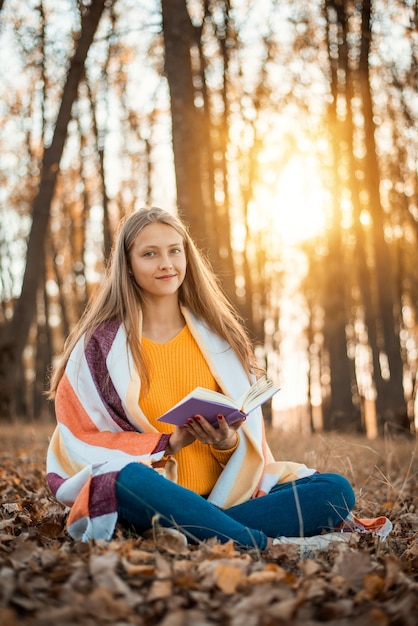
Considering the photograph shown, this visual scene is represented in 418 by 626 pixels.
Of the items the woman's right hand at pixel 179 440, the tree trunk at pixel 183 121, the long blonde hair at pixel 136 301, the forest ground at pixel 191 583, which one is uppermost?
the tree trunk at pixel 183 121

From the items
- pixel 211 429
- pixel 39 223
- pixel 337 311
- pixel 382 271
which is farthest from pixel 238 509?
pixel 337 311

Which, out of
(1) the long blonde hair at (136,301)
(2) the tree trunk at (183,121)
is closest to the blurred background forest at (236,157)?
(2) the tree trunk at (183,121)

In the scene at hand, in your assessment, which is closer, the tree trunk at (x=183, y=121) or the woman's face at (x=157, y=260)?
the woman's face at (x=157, y=260)

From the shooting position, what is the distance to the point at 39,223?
1144 cm

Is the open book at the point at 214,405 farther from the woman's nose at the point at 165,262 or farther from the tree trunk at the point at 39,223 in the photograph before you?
the tree trunk at the point at 39,223

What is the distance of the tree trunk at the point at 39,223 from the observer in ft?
36.0

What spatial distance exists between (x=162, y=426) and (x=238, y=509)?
0.58 meters

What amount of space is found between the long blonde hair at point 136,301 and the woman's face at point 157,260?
54 mm

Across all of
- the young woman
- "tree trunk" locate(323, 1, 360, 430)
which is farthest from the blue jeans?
"tree trunk" locate(323, 1, 360, 430)

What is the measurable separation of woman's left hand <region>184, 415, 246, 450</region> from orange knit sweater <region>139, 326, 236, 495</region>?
215mm

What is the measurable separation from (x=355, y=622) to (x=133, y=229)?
2.48 meters

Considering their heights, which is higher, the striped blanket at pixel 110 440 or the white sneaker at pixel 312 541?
the striped blanket at pixel 110 440

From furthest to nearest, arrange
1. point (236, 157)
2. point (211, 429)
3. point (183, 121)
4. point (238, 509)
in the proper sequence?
point (236, 157)
point (183, 121)
point (238, 509)
point (211, 429)

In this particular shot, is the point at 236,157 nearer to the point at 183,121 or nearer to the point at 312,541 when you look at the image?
the point at 183,121
